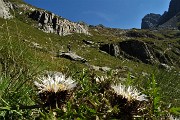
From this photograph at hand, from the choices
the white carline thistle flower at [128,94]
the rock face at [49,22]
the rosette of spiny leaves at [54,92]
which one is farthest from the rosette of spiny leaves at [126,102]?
the rock face at [49,22]

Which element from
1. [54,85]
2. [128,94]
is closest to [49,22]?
[54,85]

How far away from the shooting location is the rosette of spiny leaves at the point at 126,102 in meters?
1.97

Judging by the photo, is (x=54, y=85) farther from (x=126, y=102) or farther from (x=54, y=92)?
(x=126, y=102)

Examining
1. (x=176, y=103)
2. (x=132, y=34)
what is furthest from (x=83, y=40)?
(x=176, y=103)

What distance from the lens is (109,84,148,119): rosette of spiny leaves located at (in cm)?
197

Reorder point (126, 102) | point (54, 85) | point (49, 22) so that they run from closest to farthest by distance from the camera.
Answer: point (126, 102)
point (54, 85)
point (49, 22)

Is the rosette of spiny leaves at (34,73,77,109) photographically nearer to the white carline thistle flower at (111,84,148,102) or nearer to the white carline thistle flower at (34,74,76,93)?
the white carline thistle flower at (34,74,76,93)

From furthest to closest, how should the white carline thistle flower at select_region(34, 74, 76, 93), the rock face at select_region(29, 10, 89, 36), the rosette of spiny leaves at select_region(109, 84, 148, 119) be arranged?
1. the rock face at select_region(29, 10, 89, 36)
2. the white carline thistle flower at select_region(34, 74, 76, 93)
3. the rosette of spiny leaves at select_region(109, 84, 148, 119)

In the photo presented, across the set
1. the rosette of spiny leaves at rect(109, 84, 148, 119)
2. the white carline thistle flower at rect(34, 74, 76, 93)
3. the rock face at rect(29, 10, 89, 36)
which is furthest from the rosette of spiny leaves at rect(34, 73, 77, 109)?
the rock face at rect(29, 10, 89, 36)

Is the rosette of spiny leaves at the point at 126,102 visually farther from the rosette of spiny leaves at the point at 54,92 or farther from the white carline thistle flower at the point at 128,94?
the rosette of spiny leaves at the point at 54,92

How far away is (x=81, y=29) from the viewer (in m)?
126

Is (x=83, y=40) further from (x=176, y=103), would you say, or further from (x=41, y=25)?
(x=176, y=103)

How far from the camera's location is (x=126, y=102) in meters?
1.98

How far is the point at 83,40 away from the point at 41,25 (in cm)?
1338
